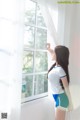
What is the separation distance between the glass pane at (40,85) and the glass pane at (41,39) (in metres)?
0.40

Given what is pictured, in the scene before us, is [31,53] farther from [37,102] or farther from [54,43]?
[37,102]

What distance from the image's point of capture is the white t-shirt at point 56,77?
2600 mm

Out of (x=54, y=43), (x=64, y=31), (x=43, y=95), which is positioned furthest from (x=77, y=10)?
(x=43, y=95)

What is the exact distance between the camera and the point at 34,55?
298cm

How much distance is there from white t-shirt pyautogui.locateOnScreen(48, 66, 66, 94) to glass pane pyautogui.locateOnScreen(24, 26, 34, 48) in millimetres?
464

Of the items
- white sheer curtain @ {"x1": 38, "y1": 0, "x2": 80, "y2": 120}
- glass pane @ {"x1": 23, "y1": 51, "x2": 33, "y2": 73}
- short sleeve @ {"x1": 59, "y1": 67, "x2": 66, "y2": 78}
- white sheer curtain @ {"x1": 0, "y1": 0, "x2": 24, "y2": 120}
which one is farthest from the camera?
white sheer curtain @ {"x1": 38, "y1": 0, "x2": 80, "y2": 120}

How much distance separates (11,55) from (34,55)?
81 centimetres

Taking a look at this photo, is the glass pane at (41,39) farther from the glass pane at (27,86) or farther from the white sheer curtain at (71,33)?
the glass pane at (27,86)

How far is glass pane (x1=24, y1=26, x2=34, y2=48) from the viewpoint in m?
2.82

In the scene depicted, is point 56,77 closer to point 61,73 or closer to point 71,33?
point 61,73

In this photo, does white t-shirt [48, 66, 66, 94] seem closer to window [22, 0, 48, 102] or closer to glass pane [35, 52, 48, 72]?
window [22, 0, 48, 102]

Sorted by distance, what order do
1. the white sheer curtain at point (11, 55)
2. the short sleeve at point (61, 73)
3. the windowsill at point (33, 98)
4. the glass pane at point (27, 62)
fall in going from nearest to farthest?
the white sheer curtain at point (11, 55)
the short sleeve at point (61, 73)
the windowsill at point (33, 98)
the glass pane at point (27, 62)

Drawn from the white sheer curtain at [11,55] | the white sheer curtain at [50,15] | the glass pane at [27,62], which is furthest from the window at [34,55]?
the white sheer curtain at [11,55]

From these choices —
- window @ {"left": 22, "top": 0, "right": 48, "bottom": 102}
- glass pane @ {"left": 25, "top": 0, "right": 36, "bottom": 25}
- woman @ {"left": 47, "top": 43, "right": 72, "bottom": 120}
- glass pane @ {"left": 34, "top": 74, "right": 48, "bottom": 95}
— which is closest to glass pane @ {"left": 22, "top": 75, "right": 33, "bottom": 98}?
window @ {"left": 22, "top": 0, "right": 48, "bottom": 102}
